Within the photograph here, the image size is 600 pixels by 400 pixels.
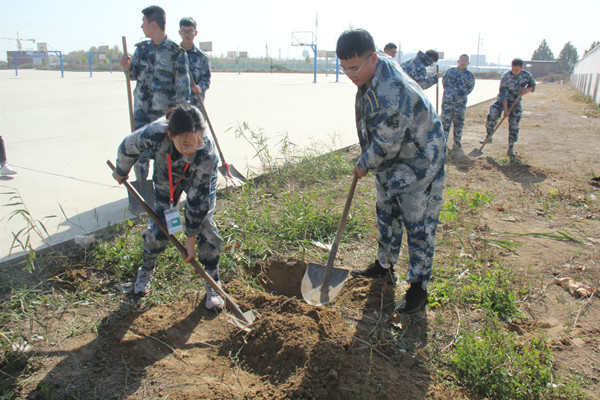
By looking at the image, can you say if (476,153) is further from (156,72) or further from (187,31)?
(156,72)

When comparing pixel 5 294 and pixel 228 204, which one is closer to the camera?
pixel 5 294

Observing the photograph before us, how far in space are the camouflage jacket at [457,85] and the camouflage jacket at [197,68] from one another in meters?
4.78

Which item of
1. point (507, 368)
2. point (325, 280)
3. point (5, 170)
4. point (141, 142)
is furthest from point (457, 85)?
point (5, 170)

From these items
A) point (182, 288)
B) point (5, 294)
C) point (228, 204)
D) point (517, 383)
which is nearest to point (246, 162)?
point (228, 204)

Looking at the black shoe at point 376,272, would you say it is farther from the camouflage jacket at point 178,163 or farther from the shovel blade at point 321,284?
the camouflage jacket at point 178,163

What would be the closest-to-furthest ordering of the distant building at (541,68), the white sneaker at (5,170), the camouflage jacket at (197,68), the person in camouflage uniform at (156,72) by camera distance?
the person in camouflage uniform at (156,72)
the white sneaker at (5,170)
the camouflage jacket at (197,68)
the distant building at (541,68)

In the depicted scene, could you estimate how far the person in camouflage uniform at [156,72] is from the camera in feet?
12.3

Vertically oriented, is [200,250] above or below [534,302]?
above

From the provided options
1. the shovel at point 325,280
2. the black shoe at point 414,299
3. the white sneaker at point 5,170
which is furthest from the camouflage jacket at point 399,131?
the white sneaker at point 5,170

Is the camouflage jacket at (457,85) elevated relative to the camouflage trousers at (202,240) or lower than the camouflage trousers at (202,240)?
elevated

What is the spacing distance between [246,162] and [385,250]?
11.1 ft

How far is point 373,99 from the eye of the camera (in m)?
2.31

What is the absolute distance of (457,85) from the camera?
304 inches

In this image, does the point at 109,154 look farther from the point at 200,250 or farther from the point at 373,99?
the point at 373,99
